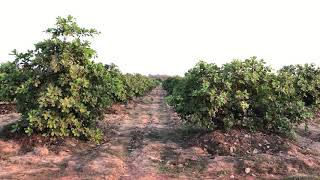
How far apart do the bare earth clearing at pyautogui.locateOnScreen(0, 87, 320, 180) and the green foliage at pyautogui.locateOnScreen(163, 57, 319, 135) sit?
592 millimetres

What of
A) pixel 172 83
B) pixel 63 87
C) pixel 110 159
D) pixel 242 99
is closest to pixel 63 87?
pixel 63 87

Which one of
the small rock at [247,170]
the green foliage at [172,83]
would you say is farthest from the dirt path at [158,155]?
the green foliage at [172,83]

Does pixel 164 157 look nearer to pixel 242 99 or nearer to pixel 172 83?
pixel 242 99

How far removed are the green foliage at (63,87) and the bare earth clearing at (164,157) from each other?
1.87 ft

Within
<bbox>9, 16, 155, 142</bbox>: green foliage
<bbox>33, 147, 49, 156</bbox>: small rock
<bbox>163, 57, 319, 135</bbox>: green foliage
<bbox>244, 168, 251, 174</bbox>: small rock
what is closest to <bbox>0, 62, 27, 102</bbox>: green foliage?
<bbox>9, 16, 155, 142</bbox>: green foliage

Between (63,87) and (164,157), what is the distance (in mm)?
4258

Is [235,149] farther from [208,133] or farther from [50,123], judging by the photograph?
[50,123]

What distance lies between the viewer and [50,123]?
13.7 m

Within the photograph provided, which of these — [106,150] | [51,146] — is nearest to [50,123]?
[51,146]

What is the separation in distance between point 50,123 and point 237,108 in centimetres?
617

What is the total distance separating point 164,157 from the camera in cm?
1273

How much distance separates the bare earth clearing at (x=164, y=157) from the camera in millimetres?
10898

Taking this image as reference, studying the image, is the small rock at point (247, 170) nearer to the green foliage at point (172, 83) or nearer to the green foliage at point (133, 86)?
the green foliage at point (133, 86)

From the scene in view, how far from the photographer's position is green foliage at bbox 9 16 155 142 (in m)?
13.8
